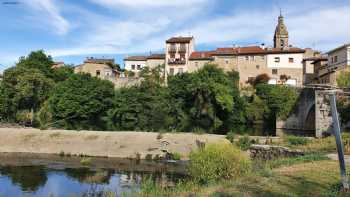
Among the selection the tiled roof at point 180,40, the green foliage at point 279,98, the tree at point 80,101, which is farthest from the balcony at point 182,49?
the tree at point 80,101

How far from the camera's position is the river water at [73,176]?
22453mm

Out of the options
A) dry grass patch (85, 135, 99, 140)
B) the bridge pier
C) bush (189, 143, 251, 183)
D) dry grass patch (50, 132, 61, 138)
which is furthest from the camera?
the bridge pier

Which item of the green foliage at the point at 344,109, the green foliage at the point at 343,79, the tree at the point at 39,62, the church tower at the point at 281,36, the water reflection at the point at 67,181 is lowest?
the water reflection at the point at 67,181

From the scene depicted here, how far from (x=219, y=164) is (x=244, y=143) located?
1782 centimetres

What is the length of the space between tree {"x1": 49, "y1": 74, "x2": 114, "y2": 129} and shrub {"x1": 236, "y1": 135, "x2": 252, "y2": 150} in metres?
28.7

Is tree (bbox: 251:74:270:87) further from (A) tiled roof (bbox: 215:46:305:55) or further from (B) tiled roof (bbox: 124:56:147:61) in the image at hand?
(B) tiled roof (bbox: 124:56:147:61)

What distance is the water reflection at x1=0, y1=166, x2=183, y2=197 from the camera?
72.8 feet

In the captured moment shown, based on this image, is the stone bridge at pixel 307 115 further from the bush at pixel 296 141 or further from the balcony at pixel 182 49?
the balcony at pixel 182 49

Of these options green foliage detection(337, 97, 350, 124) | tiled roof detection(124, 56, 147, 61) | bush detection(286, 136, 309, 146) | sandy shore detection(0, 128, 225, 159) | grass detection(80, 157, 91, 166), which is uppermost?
tiled roof detection(124, 56, 147, 61)

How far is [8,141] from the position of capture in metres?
39.8

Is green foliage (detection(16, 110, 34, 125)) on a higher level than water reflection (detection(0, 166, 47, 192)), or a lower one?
higher

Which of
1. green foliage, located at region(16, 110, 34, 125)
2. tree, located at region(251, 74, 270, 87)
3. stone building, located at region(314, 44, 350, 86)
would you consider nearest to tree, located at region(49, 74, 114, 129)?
green foliage, located at region(16, 110, 34, 125)

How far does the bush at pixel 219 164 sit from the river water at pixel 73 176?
3992 mm

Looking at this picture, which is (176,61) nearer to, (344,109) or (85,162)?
(344,109)
